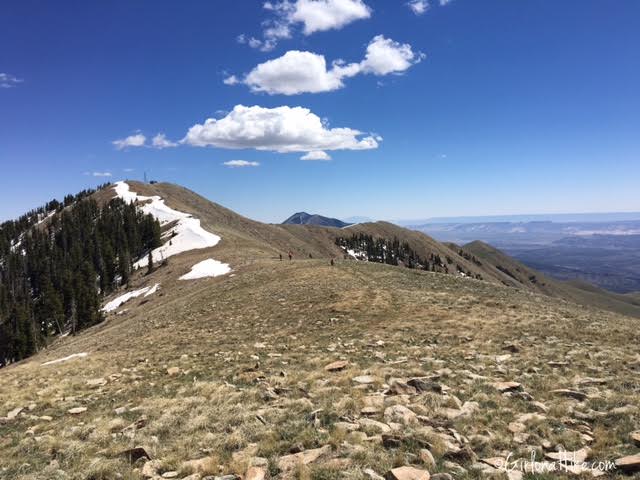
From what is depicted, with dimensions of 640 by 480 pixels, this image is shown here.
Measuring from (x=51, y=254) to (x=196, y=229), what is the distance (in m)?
57.4

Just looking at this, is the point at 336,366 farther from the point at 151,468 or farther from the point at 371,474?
the point at 151,468

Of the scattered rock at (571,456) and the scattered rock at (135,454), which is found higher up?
the scattered rock at (135,454)

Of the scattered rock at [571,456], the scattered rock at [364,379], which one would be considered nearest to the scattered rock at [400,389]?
the scattered rock at [364,379]

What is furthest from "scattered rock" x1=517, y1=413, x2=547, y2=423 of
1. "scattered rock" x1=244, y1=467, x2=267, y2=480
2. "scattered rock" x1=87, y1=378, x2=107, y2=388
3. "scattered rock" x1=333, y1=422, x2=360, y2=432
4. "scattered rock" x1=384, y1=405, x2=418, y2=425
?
"scattered rock" x1=87, y1=378, x2=107, y2=388

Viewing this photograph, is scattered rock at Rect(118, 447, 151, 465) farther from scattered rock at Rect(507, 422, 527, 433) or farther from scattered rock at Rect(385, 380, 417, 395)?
scattered rock at Rect(507, 422, 527, 433)

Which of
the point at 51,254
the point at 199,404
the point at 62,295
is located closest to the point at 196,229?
the point at 62,295

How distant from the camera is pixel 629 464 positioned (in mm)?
7793

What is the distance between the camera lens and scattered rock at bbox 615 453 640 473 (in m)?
7.77

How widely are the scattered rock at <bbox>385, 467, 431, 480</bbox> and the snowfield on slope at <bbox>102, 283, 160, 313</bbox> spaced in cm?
5283

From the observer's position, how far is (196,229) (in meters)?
92.6

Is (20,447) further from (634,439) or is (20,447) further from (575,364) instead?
(575,364)

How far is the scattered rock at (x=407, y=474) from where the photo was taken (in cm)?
777

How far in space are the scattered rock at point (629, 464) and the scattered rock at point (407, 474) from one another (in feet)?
12.6

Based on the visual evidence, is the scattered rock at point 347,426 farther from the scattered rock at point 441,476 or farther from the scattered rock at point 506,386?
the scattered rock at point 506,386
